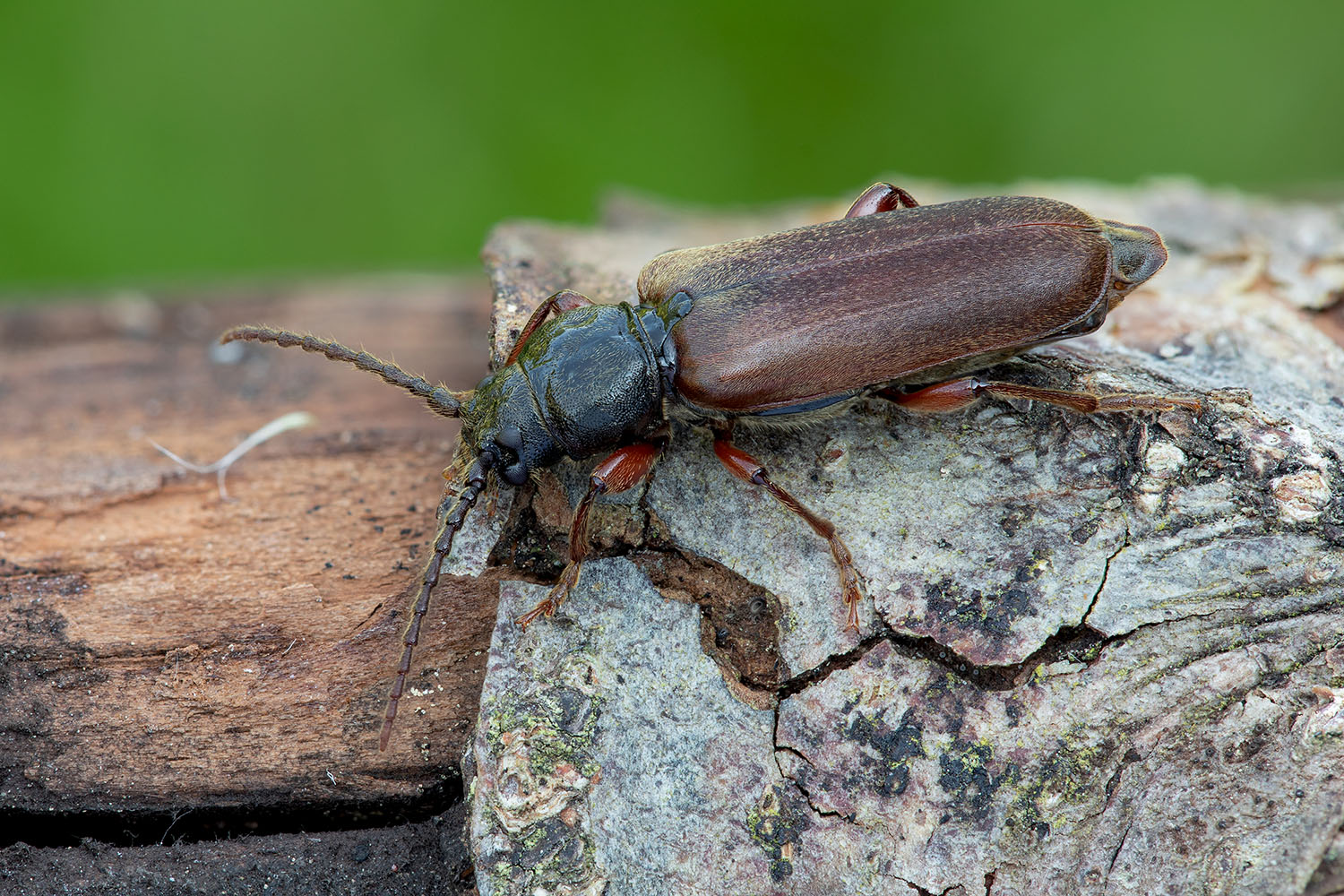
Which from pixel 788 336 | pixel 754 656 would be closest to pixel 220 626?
pixel 754 656

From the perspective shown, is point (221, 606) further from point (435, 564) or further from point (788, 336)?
point (788, 336)

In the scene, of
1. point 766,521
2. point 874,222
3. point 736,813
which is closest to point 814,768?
point 736,813

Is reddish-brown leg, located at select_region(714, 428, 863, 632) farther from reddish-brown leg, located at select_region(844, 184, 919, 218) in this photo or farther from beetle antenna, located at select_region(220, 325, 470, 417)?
reddish-brown leg, located at select_region(844, 184, 919, 218)

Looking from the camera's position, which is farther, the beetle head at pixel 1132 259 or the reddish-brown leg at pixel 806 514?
the beetle head at pixel 1132 259

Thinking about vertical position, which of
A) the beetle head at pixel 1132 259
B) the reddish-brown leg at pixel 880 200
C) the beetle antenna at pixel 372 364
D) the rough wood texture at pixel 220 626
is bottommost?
the rough wood texture at pixel 220 626

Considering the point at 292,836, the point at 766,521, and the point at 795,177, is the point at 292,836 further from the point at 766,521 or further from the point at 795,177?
the point at 795,177

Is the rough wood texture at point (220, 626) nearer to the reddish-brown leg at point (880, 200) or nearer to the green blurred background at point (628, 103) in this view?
the reddish-brown leg at point (880, 200)

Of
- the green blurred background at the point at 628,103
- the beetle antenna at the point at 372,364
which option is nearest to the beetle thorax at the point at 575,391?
the beetle antenna at the point at 372,364
